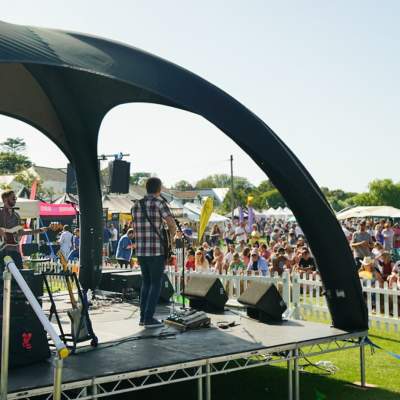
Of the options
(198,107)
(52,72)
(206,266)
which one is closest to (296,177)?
(198,107)

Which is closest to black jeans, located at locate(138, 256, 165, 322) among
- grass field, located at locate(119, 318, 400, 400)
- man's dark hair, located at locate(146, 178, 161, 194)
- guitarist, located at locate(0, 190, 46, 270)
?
man's dark hair, located at locate(146, 178, 161, 194)

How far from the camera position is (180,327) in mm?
7500

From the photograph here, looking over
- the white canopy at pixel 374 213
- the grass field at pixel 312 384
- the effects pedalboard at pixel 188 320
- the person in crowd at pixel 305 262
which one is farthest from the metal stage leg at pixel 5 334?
the white canopy at pixel 374 213

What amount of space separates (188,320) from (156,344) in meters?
1.05

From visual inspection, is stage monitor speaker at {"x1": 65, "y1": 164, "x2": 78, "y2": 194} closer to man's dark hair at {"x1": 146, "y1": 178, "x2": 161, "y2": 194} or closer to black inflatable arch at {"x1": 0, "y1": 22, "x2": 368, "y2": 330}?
black inflatable arch at {"x1": 0, "y1": 22, "x2": 368, "y2": 330}

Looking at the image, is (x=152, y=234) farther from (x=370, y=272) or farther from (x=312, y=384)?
(x=370, y=272)

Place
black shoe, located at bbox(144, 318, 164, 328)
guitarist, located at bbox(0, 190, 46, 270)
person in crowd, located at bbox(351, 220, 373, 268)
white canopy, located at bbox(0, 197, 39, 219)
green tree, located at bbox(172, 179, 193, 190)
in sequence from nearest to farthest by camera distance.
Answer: black shoe, located at bbox(144, 318, 164, 328)
guitarist, located at bbox(0, 190, 46, 270)
person in crowd, located at bbox(351, 220, 373, 268)
white canopy, located at bbox(0, 197, 39, 219)
green tree, located at bbox(172, 179, 193, 190)

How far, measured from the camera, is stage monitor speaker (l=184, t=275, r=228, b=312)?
355 inches

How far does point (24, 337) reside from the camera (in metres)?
5.52

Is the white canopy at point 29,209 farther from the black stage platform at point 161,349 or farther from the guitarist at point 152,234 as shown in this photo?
the guitarist at point 152,234

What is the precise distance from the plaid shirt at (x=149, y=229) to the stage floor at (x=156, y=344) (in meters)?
1.04

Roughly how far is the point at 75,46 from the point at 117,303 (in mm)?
5128

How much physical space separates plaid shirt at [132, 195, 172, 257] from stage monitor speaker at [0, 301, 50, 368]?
2.05 metres

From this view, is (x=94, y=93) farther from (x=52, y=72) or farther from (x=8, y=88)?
(x=8, y=88)
